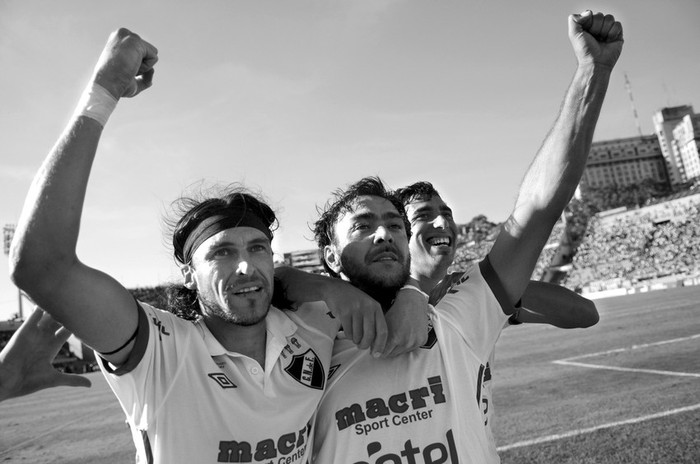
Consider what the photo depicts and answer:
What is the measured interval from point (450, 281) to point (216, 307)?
1612 mm

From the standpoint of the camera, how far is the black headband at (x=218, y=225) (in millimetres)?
2342

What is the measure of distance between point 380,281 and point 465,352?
1.81ft

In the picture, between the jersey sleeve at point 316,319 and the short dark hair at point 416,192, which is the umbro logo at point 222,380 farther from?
the short dark hair at point 416,192

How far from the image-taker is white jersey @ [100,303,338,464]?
1.88 meters

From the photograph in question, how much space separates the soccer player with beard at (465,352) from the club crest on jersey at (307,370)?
0.26 ft

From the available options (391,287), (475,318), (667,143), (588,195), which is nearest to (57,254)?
(391,287)

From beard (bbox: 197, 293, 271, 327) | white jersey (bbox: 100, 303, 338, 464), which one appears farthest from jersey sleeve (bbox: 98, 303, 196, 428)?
beard (bbox: 197, 293, 271, 327)

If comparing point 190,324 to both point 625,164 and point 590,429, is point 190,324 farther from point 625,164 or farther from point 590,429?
point 625,164

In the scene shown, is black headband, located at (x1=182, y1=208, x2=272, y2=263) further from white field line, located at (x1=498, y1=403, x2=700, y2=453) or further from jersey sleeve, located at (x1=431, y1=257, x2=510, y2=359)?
white field line, located at (x1=498, y1=403, x2=700, y2=453)

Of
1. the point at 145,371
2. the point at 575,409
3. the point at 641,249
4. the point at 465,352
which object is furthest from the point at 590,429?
the point at 641,249

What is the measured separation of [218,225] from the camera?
2342mm

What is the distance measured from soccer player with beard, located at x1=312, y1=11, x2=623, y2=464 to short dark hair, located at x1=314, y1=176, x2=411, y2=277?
79 cm

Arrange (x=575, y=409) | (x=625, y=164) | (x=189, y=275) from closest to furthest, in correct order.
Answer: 1. (x=189, y=275)
2. (x=575, y=409)
3. (x=625, y=164)

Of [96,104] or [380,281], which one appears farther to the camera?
[380,281]
